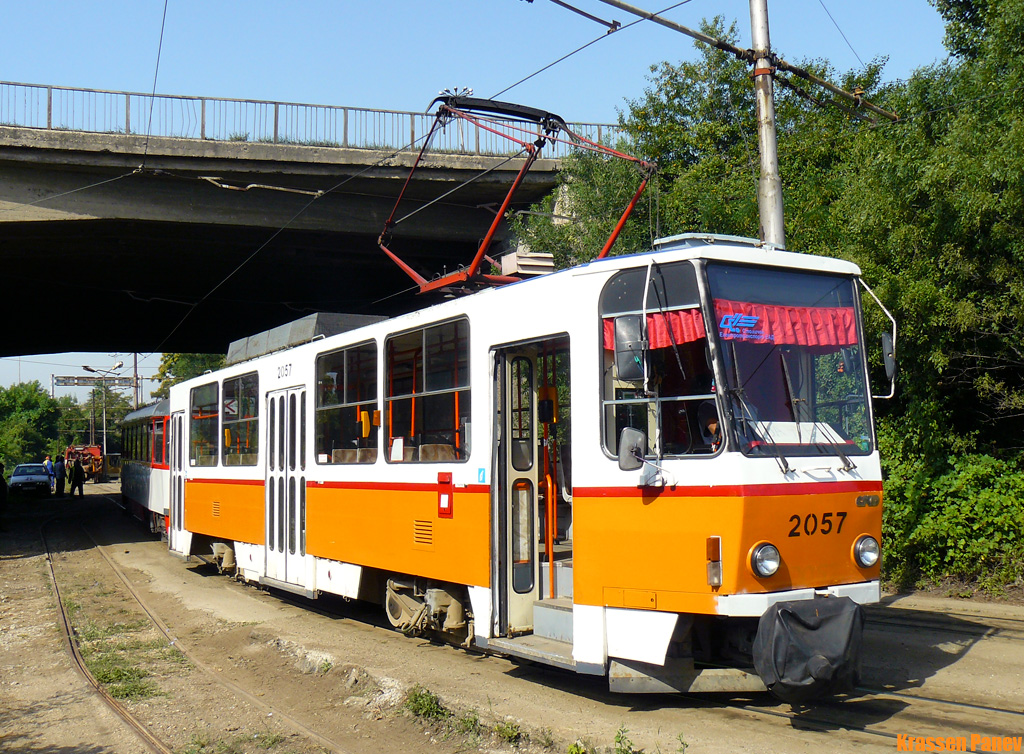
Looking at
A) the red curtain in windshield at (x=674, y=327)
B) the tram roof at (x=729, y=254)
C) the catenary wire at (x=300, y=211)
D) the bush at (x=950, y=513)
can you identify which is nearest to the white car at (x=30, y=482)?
the catenary wire at (x=300, y=211)

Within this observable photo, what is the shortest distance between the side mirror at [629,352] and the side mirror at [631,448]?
1.23ft

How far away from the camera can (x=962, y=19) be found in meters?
14.6

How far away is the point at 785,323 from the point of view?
21.1ft

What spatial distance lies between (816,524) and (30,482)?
43459mm

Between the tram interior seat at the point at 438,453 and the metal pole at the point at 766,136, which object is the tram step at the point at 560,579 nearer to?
the tram interior seat at the point at 438,453

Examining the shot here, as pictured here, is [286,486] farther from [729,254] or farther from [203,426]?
[729,254]

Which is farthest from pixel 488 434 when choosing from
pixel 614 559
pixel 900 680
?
pixel 900 680

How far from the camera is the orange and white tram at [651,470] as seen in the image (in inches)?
230

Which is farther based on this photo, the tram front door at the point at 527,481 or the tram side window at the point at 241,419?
the tram side window at the point at 241,419

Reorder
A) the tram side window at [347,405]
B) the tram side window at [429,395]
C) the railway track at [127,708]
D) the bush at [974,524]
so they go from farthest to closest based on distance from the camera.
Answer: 1. the bush at [974,524]
2. the tram side window at [347,405]
3. the tram side window at [429,395]
4. the railway track at [127,708]

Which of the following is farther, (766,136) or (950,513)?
(950,513)

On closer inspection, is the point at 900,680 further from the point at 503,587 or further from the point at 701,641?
the point at 503,587

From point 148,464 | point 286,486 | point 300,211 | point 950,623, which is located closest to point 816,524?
point 950,623

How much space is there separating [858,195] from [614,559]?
7644mm
